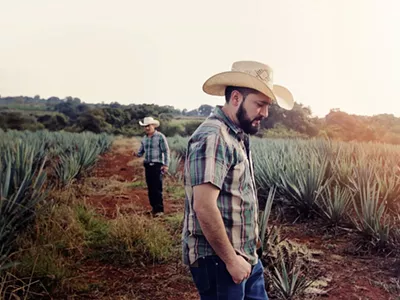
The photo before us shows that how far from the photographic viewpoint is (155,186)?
727 centimetres

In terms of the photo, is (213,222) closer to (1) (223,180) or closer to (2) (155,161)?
(1) (223,180)

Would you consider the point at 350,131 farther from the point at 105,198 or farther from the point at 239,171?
the point at 239,171

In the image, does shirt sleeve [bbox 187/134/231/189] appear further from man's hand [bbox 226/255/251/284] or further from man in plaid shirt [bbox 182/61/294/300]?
man's hand [bbox 226/255/251/284]

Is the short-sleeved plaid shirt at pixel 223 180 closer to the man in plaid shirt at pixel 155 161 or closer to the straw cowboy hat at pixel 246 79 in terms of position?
the straw cowboy hat at pixel 246 79

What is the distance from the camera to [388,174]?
22.6ft

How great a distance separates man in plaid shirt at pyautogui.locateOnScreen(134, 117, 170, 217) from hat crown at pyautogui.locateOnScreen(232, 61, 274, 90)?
513 cm

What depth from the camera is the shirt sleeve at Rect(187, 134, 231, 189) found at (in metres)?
1.89

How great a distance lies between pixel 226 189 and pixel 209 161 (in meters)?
0.18

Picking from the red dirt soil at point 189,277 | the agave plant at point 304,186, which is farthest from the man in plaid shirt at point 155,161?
the red dirt soil at point 189,277

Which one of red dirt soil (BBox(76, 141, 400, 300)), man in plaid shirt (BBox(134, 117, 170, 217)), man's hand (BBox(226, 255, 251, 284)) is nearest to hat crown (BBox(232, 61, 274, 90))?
man's hand (BBox(226, 255, 251, 284))

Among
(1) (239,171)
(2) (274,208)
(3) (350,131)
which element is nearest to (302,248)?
(2) (274,208)

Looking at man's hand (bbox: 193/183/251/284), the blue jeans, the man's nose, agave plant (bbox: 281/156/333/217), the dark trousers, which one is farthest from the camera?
the dark trousers

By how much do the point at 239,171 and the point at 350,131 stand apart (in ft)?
67.2

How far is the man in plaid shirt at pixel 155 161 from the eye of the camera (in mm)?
7266
